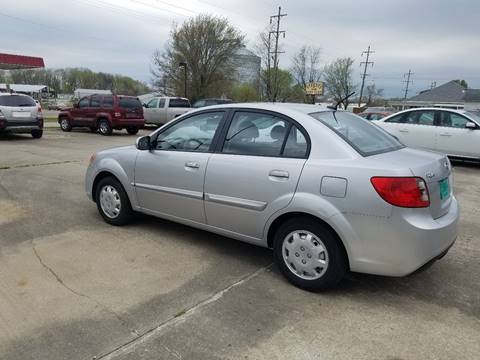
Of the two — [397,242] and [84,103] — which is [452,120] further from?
[84,103]

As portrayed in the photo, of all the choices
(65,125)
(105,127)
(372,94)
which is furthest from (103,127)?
Answer: (372,94)

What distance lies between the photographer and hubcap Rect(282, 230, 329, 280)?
11.4 ft

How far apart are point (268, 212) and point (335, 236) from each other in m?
0.63

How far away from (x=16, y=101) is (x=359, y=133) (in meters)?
13.0

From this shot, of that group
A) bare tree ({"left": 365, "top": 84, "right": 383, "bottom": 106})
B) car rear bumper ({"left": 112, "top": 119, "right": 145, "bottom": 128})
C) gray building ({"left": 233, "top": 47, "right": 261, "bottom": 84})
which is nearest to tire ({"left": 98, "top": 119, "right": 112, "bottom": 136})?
car rear bumper ({"left": 112, "top": 119, "right": 145, "bottom": 128})

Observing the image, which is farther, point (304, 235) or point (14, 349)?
point (304, 235)

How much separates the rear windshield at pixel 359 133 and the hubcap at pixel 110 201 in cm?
267

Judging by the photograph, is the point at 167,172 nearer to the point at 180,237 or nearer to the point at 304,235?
the point at 180,237

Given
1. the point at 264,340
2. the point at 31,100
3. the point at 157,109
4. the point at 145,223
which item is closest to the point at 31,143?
the point at 31,100

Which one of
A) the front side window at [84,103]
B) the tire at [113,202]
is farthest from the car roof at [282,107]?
the front side window at [84,103]

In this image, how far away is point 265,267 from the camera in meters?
4.09

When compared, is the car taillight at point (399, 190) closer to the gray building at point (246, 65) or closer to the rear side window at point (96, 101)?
the rear side window at point (96, 101)

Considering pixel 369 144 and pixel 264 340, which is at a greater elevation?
pixel 369 144

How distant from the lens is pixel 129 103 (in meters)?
17.4
